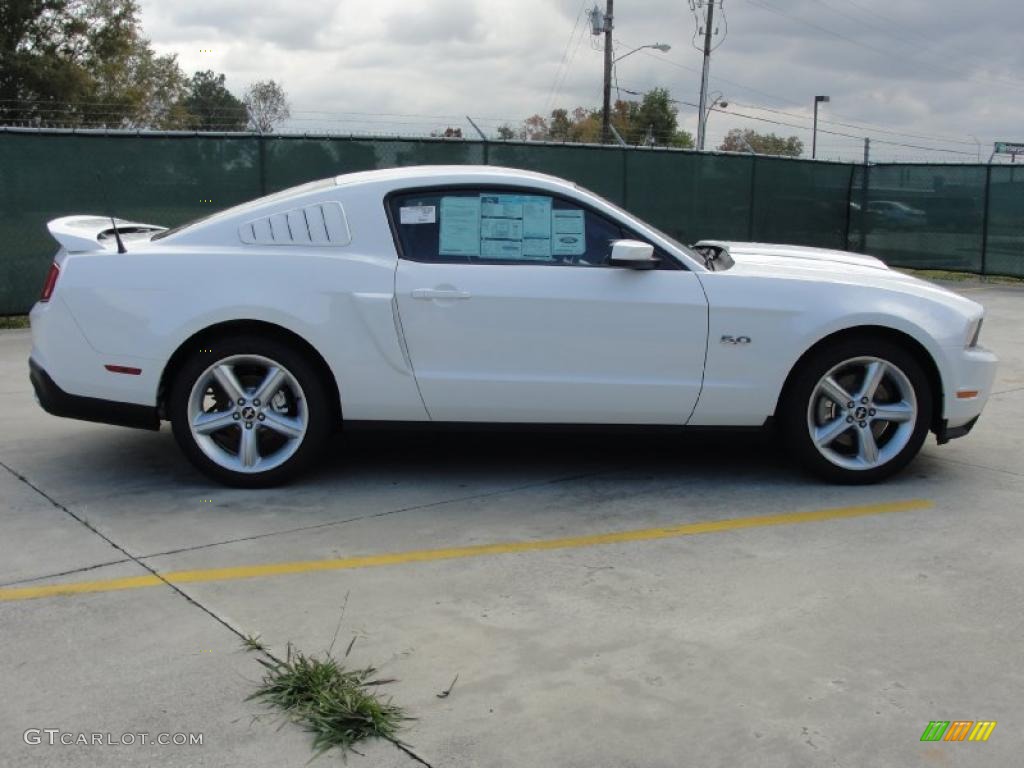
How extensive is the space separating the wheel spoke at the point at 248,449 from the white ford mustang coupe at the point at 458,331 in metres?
0.01

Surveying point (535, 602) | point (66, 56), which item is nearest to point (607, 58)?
point (66, 56)

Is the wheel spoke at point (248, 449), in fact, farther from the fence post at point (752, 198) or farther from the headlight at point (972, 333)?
the fence post at point (752, 198)

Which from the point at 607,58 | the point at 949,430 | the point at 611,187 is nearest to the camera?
the point at 949,430

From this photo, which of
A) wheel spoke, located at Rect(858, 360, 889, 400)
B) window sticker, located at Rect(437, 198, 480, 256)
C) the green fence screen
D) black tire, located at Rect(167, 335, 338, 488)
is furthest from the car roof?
the green fence screen

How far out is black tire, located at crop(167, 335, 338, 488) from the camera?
5.26 metres

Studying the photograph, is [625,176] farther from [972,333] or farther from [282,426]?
[282,426]

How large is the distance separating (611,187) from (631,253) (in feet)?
35.1

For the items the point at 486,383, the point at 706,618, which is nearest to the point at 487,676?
the point at 706,618

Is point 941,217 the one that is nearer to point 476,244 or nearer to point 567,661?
point 476,244

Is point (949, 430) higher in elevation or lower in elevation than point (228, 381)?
lower

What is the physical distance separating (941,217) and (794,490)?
A: 1420 cm

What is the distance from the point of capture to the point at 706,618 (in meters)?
3.87

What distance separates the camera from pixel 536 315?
5.29 m

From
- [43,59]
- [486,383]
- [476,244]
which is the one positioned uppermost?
[43,59]
